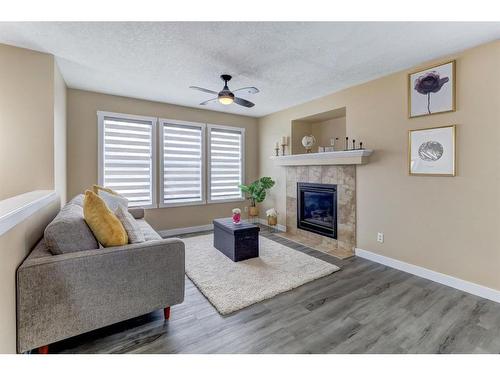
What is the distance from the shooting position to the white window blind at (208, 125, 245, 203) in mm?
5121

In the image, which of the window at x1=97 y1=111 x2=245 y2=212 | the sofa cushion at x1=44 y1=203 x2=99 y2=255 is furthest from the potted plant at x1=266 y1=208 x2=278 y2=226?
the sofa cushion at x1=44 y1=203 x2=99 y2=255

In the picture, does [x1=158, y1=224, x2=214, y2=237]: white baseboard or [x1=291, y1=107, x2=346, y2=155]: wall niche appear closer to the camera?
[x1=291, y1=107, x2=346, y2=155]: wall niche

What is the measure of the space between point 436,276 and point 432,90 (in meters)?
2.22

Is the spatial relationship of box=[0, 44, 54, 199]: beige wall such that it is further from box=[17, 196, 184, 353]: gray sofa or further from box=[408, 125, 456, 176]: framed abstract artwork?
box=[408, 125, 456, 176]: framed abstract artwork

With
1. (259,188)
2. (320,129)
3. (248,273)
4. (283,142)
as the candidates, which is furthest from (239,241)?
(320,129)

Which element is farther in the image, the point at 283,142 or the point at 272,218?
the point at 272,218

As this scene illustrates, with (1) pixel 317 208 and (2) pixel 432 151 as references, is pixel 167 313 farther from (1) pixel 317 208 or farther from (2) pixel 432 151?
(2) pixel 432 151

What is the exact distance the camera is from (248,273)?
113 inches

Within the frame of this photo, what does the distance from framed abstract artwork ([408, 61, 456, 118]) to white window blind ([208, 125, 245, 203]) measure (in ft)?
11.4

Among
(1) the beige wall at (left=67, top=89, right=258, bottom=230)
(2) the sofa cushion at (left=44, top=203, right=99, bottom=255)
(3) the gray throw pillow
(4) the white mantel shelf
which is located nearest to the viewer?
(2) the sofa cushion at (left=44, top=203, right=99, bottom=255)

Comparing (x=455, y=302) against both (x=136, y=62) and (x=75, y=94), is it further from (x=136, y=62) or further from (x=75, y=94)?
(x=75, y=94)
